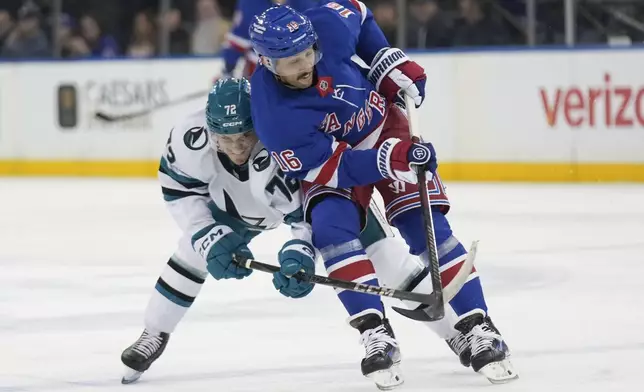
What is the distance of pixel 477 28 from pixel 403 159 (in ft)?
17.3

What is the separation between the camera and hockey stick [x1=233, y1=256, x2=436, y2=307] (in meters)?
2.59

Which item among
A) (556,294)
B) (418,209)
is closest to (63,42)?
(556,294)

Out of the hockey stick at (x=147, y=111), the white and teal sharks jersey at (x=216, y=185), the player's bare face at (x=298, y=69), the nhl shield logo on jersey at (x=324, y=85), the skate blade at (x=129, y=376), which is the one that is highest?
the player's bare face at (x=298, y=69)

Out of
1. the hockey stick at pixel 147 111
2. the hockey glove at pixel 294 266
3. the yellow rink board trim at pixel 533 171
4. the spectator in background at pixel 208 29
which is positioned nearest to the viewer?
the hockey glove at pixel 294 266

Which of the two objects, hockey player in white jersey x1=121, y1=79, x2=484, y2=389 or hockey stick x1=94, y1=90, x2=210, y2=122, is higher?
hockey player in white jersey x1=121, y1=79, x2=484, y2=389

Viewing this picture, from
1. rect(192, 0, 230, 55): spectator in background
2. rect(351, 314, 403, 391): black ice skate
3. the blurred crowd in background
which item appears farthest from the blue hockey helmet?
rect(192, 0, 230, 55): spectator in background

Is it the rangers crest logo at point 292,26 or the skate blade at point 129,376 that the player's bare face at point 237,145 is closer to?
the rangers crest logo at point 292,26

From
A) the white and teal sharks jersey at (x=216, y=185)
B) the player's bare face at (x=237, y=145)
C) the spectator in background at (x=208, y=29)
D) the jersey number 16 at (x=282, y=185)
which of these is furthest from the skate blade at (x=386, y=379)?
the spectator in background at (x=208, y=29)

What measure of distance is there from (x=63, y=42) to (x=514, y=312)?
6279 mm

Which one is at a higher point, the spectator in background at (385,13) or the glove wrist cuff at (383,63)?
the glove wrist cuff at (383,63)

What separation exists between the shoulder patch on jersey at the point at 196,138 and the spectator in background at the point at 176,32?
19.8 ft

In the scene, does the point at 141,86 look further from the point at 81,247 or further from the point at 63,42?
the point at 81,247

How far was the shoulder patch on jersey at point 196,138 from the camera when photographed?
2.75 metres

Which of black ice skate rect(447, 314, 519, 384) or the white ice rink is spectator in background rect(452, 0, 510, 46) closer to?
the white ice rink
